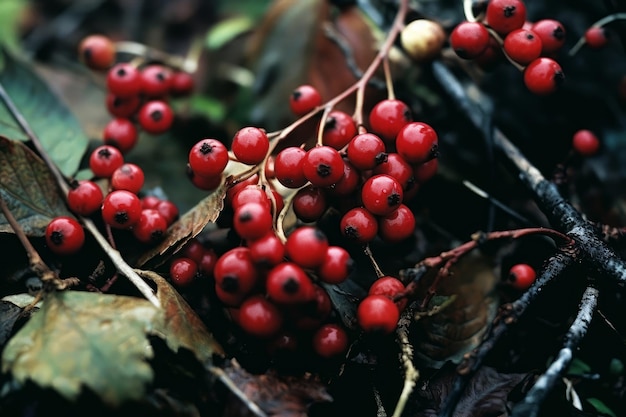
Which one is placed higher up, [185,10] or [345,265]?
[185,10]

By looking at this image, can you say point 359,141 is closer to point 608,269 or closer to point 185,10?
point 608,269

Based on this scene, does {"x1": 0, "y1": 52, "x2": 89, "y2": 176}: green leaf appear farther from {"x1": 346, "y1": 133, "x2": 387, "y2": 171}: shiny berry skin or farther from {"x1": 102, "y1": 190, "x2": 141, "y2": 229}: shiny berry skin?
{"x1": 346, "y1": 133, "x2": 387, "y2": 171}: shiny berry skin

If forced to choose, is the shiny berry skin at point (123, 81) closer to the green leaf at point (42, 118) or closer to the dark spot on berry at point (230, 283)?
the green leaf at point (42, 118)

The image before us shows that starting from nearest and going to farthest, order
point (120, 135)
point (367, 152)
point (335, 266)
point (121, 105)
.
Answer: point (335, 266)
point (367, 152)
point (120, 135)
point (121, 105)

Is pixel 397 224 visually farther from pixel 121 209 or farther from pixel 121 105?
pixel 121 105

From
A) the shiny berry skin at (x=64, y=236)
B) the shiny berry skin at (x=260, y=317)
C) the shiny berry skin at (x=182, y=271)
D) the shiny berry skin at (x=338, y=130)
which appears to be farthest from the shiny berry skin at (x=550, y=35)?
the shiny berry skin at (x=64, y=236)

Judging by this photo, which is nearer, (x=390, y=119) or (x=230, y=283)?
(x=230, y=283)

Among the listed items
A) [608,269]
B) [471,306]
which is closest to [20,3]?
[471,306]

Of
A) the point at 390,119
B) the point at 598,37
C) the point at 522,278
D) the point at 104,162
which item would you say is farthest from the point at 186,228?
the point at 598,37
